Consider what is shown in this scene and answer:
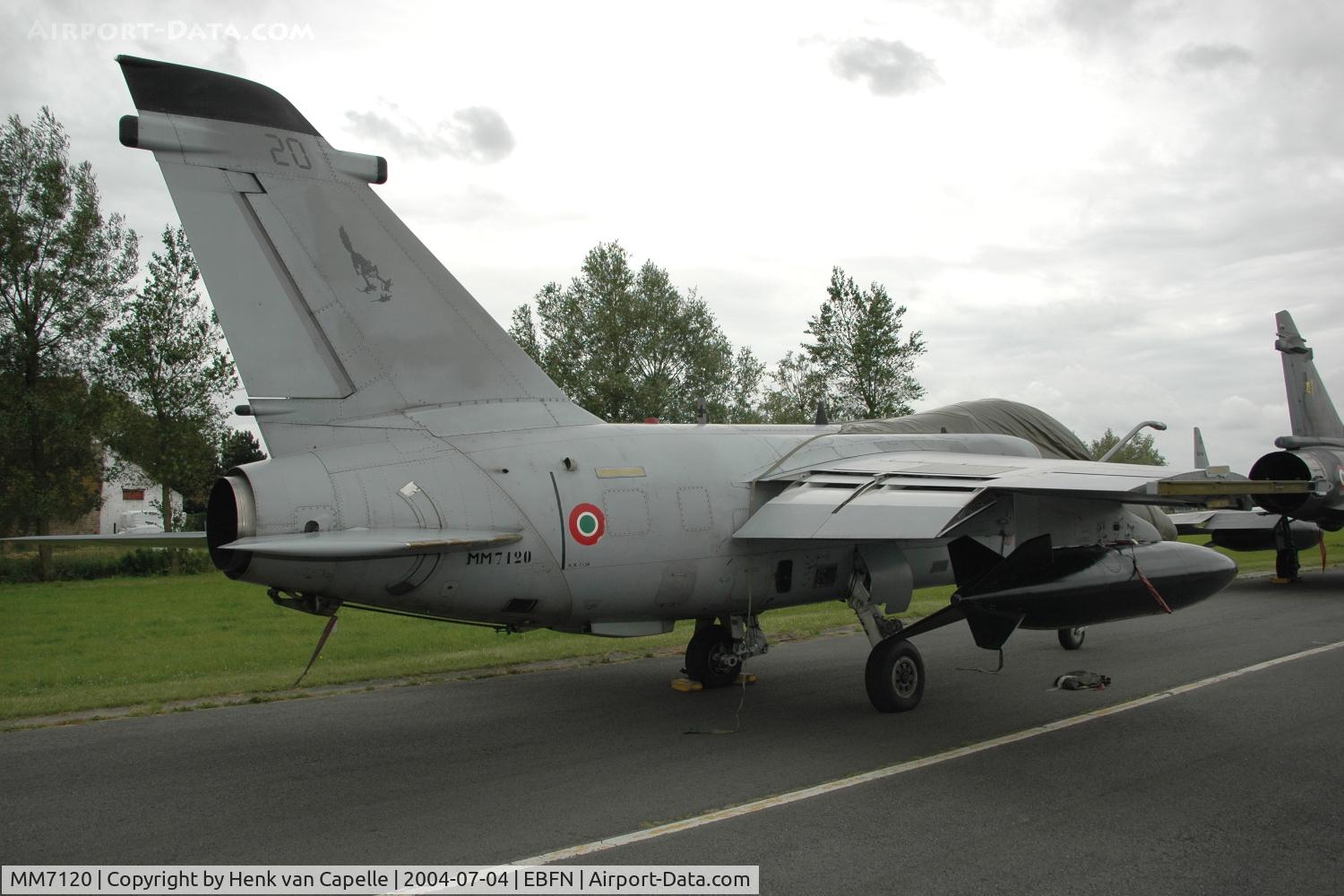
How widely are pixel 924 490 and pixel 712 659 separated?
3.36 metres

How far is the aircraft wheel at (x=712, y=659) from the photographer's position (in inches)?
405

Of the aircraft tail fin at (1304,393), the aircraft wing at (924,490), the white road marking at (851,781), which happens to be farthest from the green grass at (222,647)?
the aircraft tail fin at (1304,393)

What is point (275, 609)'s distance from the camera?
19.8m

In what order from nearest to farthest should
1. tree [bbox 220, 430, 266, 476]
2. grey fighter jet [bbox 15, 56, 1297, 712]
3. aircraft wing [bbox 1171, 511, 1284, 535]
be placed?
1. grey fighter jet [bbox 15, 56, 1297, 712]
2. aircraft wing [bbox 1171, 511, 1284, 535]
3. tree [bbox 220, 430, 266, 476]

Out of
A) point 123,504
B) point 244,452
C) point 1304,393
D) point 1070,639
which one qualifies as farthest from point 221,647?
point 123,504

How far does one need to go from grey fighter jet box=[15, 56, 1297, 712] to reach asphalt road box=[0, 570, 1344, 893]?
103cm

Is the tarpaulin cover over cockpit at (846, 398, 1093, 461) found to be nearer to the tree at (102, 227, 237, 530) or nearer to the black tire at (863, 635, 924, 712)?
the black tire at (863, 635, 924, 712)

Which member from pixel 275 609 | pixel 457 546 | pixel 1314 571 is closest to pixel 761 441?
pixel 457 546

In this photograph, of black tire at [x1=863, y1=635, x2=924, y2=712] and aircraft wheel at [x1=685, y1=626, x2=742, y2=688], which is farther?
aircraft wheel at [x1=685, y1=626, x2=742, y2=688]

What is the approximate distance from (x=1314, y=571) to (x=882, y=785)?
21.8 metres

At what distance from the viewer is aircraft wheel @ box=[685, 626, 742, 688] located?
10.3 m

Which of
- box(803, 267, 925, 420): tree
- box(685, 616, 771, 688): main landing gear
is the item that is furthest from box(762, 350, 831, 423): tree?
box(685, 616, 771, 688): main landing gear

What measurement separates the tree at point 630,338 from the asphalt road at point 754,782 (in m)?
34.1

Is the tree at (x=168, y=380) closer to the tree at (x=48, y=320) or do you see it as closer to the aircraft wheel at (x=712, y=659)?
the tree at (x=48, y=320)
